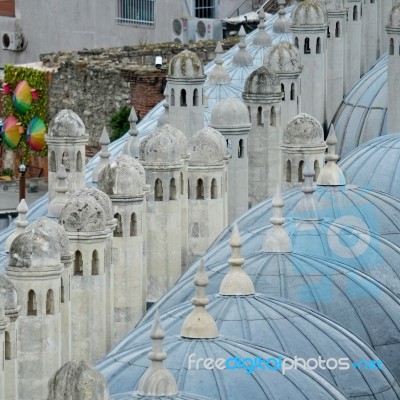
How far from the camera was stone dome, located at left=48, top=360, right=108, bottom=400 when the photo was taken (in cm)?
4750

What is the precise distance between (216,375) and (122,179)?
12549 mm

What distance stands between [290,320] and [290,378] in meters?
4.03

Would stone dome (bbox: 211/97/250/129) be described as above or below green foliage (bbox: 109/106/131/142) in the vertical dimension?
above

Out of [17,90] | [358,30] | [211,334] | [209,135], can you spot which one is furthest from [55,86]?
[211,334]

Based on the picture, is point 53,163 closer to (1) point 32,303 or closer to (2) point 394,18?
(2) point 394,18

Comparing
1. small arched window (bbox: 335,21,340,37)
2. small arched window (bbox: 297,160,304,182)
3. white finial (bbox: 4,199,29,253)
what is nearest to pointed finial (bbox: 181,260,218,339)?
white finial (bbox: 4,199,29,253)

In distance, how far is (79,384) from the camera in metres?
47.6

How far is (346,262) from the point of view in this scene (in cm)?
6575

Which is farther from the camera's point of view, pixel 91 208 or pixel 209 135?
pixel 209 135

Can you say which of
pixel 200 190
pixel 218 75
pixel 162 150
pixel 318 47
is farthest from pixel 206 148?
pixel 218 75

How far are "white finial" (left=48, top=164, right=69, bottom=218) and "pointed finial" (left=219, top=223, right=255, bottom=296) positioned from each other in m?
7.70

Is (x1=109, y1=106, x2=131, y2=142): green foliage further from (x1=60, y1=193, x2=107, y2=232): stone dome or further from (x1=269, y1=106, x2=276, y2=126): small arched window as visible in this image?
(x1=60, y1=193, x2=107, y2=232): stone dome

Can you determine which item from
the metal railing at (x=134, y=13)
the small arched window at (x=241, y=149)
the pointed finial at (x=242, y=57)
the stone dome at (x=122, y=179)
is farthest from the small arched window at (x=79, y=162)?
the metal railing at (x=134, y=13)

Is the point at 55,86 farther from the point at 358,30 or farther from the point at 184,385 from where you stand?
the point at 184,385
